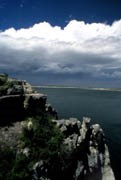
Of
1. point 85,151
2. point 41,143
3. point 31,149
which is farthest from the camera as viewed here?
point 85,151

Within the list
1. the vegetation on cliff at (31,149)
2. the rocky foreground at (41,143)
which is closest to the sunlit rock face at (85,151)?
the rocky foreground at (41,143)

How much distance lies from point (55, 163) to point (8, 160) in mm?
→ 10302

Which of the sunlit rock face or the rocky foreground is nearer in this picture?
the rocky foreground

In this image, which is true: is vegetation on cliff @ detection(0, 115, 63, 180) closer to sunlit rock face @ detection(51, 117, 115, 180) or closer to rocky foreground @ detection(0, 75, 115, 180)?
rocky foreground @ detection(0, 75, 115, 180)

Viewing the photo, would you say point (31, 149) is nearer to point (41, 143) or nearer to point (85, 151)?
point (41, 143)

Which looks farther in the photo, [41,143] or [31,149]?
[41,143]

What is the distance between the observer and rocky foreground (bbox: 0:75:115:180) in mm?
58497

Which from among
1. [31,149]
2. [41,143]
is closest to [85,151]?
[41,143]

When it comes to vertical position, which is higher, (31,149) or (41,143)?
(41,143)

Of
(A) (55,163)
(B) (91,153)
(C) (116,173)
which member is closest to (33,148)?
(A) (55,163)

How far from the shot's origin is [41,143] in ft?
211

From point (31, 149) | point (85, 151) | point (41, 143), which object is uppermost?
point (41, 143)

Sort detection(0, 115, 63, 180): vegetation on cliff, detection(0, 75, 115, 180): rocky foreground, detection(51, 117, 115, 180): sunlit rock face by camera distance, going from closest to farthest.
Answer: detection(0, 115, 63, 180): vegetation on cliff < detection(0, 75, 115, 180): rocky foreground < detection(51, 117, 115, 180): sunlit rock face

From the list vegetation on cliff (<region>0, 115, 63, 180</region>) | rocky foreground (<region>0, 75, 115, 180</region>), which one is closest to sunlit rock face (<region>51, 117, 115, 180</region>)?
rocky foreground (<region>0, 75, 115, 180</region>)
